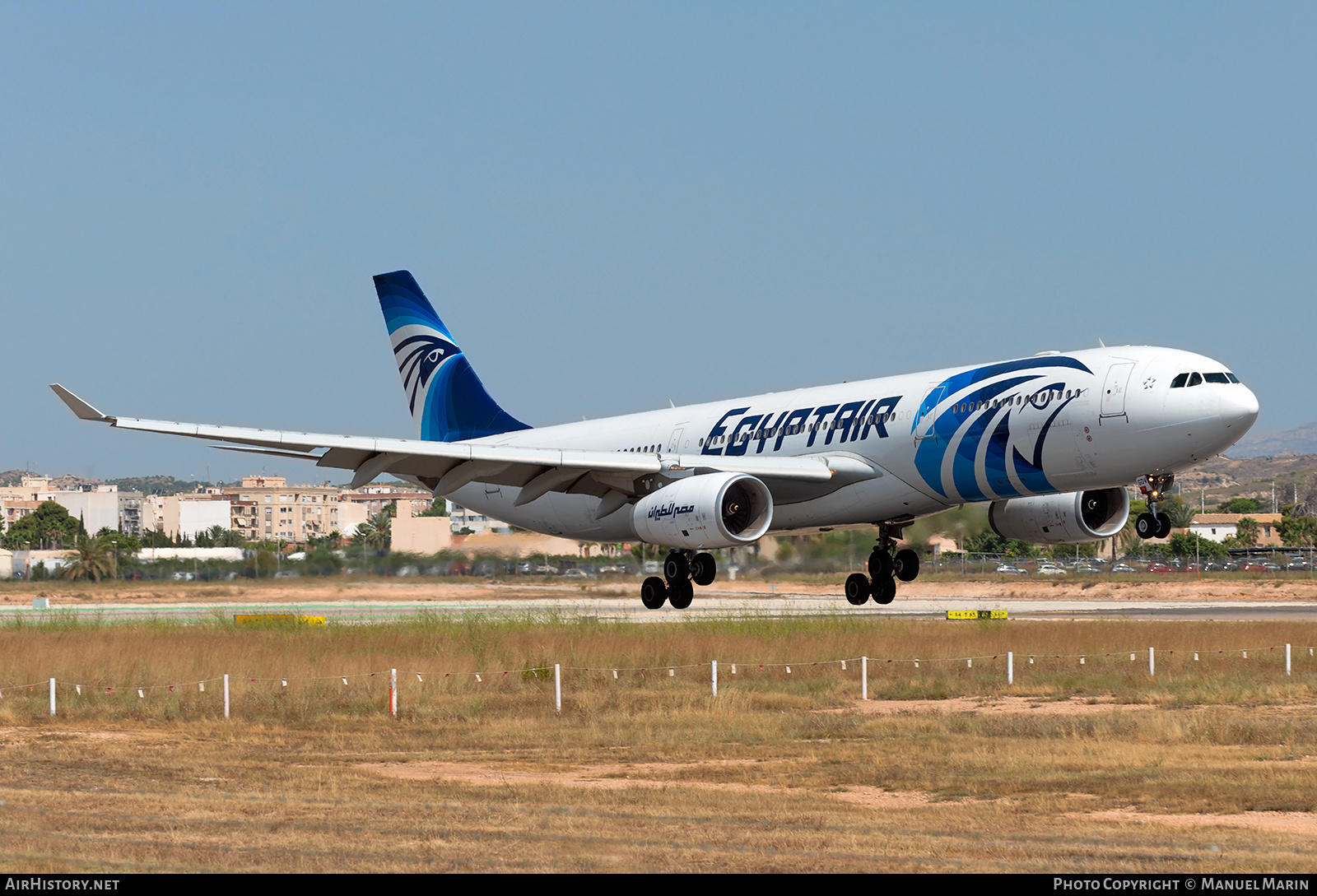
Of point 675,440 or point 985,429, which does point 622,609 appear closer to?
point 675,440

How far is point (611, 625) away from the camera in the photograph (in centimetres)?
4591

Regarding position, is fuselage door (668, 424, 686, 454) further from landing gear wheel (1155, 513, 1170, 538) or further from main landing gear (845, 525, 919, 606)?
landing gear wheel (1155, 513, 1170, 538)

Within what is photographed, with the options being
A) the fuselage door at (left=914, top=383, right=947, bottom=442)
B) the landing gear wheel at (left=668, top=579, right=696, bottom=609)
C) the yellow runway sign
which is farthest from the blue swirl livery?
the yellow runway sign

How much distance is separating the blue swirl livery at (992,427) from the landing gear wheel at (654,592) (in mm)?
7585

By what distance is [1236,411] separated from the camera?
28.3 metres

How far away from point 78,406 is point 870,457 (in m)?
15.9

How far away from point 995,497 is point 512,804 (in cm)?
1569

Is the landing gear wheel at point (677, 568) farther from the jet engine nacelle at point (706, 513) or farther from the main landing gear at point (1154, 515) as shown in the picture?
the main landing gear at point (1154, 515)

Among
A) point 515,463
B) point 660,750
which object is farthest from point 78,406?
point 660,750

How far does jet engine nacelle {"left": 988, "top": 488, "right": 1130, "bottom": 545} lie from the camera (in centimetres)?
3509

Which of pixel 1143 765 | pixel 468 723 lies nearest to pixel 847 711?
pixel 468 723

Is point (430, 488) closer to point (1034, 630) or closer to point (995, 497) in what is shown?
point (995, 497)

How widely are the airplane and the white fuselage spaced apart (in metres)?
0.04

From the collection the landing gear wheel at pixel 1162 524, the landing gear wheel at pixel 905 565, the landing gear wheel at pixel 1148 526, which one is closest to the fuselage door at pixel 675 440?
A: the landing gear wheel at pixel 905 565
